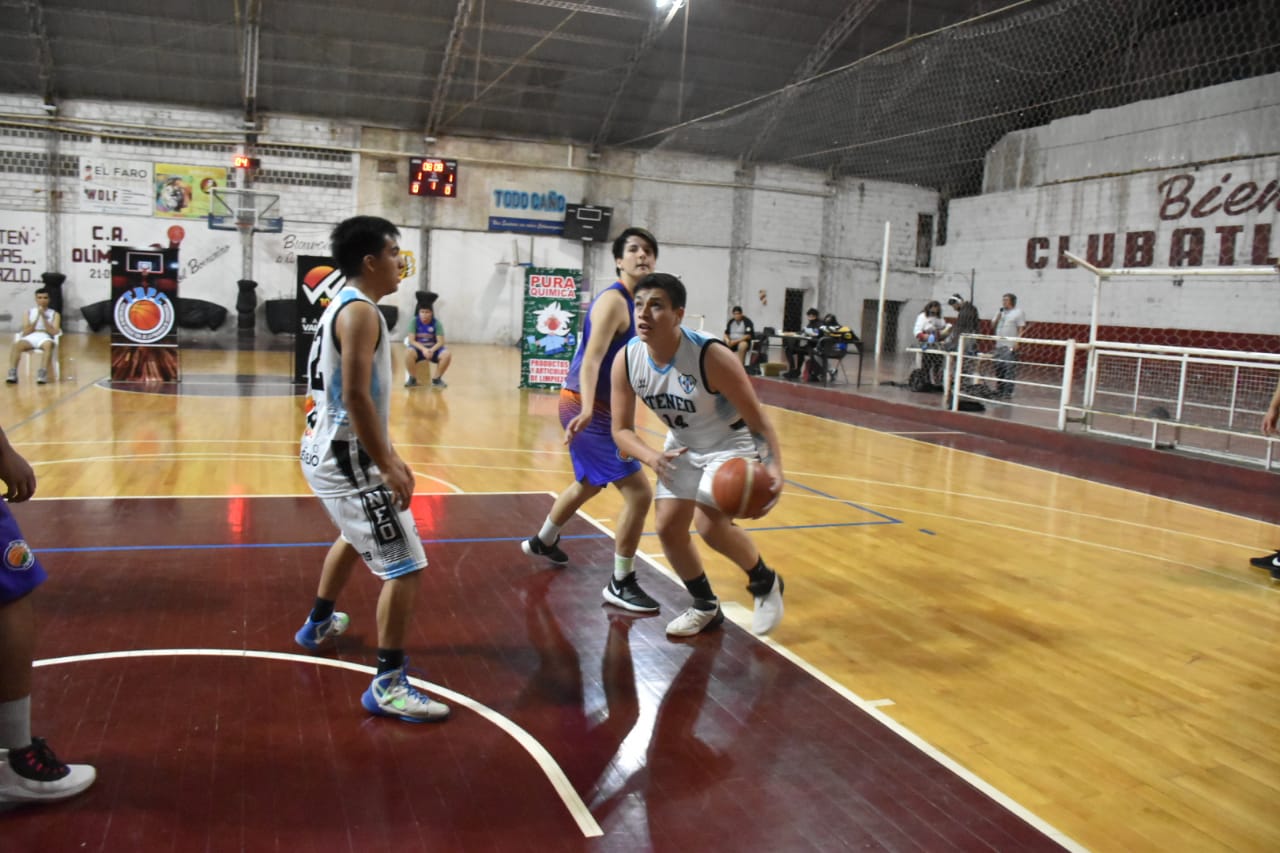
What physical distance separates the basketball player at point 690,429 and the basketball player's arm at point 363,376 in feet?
3.61

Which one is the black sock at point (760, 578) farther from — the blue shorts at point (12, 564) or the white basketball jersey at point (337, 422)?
the blue shorts at point (12, 564)

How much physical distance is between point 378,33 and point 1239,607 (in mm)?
19185

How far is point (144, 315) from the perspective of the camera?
485 inches

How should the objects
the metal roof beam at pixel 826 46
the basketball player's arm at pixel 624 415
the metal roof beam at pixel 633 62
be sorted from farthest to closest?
1. the metal roof beam at pixel 826 46
2. the metal roof beam at pixel 633 62
3. the basketball player's arm at pixel 624 415

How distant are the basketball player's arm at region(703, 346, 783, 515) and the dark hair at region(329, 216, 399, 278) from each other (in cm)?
132

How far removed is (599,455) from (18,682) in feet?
8.28

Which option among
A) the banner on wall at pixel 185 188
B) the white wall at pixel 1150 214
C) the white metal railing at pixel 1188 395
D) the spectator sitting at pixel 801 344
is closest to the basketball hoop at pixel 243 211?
the banner on wall at pixel 185 188

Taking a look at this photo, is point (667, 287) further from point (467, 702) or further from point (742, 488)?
point (467, 702)

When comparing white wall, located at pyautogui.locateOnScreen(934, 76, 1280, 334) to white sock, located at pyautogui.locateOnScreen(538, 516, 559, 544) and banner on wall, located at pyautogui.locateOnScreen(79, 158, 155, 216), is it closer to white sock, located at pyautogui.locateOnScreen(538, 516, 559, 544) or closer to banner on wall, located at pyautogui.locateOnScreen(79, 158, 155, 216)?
white sock, located at pyautogui.locateOnScreen(538, 516, 559, 544)

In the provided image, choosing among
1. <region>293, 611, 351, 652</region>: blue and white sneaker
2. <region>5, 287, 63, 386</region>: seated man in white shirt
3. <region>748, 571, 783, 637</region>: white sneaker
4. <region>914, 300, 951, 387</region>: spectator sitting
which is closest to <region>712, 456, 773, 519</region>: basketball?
<region>748, 571, 783, 637</region>: white sneaker

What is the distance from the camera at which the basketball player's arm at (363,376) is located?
9.55 feet

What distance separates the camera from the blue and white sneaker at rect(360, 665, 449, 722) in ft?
10.2

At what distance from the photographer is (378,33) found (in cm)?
1956

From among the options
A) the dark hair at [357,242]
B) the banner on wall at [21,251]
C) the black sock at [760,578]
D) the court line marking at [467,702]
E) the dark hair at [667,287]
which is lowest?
the court line marking at [467,702]
